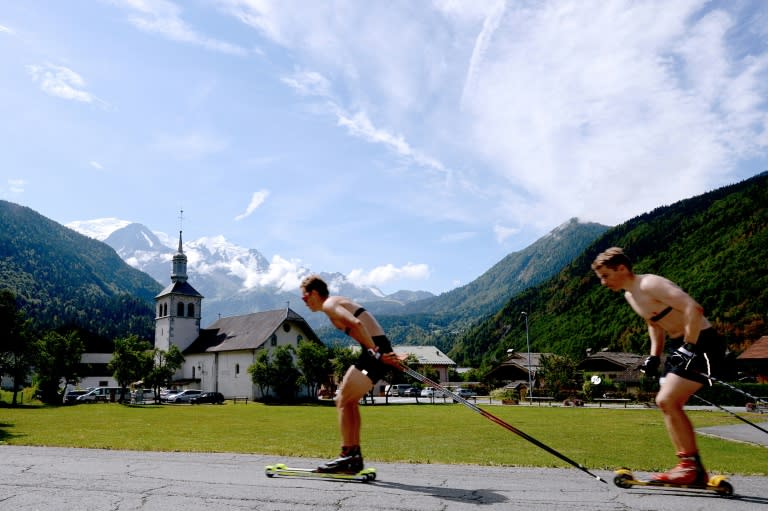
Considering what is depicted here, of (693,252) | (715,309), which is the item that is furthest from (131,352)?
(693,252)

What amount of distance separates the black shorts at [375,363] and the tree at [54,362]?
57961 mm

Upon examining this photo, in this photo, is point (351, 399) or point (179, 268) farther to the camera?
point (179, 268)

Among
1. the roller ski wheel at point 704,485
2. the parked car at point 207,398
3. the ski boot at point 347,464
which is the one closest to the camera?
the roller ski wheel at point 704,485

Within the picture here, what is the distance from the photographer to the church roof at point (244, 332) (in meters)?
69.9

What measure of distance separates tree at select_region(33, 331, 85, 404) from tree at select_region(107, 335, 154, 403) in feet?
11.3

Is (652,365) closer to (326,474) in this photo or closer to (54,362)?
(326,474)

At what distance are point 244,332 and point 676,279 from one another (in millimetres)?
75757

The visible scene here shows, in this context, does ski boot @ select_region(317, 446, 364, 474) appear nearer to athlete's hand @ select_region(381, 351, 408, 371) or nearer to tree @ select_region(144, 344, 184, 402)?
athlete's hand @ select_region(381, 351, 408, 371)

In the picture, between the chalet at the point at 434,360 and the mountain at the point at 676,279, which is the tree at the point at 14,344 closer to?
the chalet at the point at 434,360

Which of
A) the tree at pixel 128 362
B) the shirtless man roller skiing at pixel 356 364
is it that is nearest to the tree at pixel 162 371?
the tree at pixel 128 362

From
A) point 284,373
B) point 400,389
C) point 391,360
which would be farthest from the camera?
point 400,389

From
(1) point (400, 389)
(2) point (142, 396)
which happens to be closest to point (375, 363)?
(2) point (142, 396)

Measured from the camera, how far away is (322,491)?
636 cm

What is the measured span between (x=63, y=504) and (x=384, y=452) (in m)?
8.77
